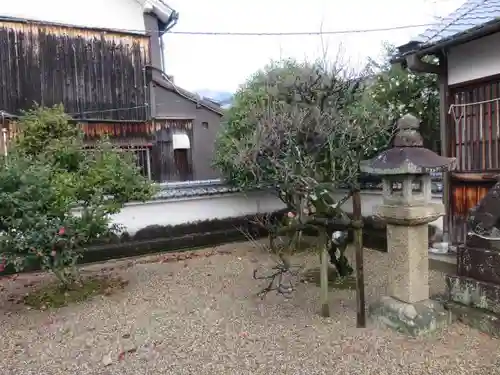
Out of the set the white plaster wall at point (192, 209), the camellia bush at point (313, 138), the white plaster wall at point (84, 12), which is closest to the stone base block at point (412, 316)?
the camellia bush at point (313, 138)

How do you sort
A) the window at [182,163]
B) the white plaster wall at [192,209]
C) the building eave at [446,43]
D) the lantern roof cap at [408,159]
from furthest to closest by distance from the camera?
the window at [182,163]
the white plaster wall at [192,209]
the building eave at [446,43]
the lantern roof cap at [408,159]

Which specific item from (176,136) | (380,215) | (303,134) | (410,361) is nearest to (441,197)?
(303,134)

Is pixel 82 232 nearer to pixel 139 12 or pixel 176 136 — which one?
pixel 176 136

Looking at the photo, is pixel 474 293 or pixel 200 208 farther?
pixel 200 208

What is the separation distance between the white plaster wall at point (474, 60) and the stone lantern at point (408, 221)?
9.45ft

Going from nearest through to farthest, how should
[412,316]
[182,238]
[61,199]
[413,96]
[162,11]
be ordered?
[412,316] < [61,199] < [182,238] < [413,96] < [162,11]

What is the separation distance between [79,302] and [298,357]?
11.6 feet

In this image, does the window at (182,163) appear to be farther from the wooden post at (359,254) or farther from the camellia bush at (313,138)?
the wooden post at (359,254)

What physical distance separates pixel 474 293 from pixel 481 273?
0.23 metres

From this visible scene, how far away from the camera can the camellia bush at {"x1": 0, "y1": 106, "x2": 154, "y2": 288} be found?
→ 5406 mm

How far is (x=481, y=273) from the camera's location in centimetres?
446

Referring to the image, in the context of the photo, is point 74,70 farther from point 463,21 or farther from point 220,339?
point 220,339

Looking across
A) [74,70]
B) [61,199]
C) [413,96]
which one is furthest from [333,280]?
[74,70]

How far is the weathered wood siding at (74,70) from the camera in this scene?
11.9 m
